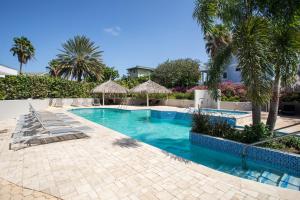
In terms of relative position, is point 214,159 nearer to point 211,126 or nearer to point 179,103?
point 211,126

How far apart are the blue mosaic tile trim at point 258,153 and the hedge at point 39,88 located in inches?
698

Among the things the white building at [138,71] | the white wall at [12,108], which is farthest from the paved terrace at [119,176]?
the white building at [138,71]

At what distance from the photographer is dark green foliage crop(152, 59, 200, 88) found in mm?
32969

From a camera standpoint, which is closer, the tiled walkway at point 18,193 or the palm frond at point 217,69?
the tiled walkway at point 18,193

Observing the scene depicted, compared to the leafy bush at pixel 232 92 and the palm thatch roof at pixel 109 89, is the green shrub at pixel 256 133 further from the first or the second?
the palm thatch roof at pixel 109 89

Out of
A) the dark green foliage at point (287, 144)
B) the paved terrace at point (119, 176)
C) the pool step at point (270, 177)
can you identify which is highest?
the dark green foliage at point (287, 144)

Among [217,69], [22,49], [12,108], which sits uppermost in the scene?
[22,49]

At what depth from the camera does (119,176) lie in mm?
4156

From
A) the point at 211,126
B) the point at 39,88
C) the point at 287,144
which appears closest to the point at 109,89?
the point at 39,88

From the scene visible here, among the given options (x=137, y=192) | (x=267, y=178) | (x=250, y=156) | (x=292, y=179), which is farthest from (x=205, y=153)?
(x=137, y=192)

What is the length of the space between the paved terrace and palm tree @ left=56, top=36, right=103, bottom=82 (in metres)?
28.5

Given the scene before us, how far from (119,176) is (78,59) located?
31.7 meters

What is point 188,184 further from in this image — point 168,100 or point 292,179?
point 168,100

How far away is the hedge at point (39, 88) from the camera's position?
19.4 m
